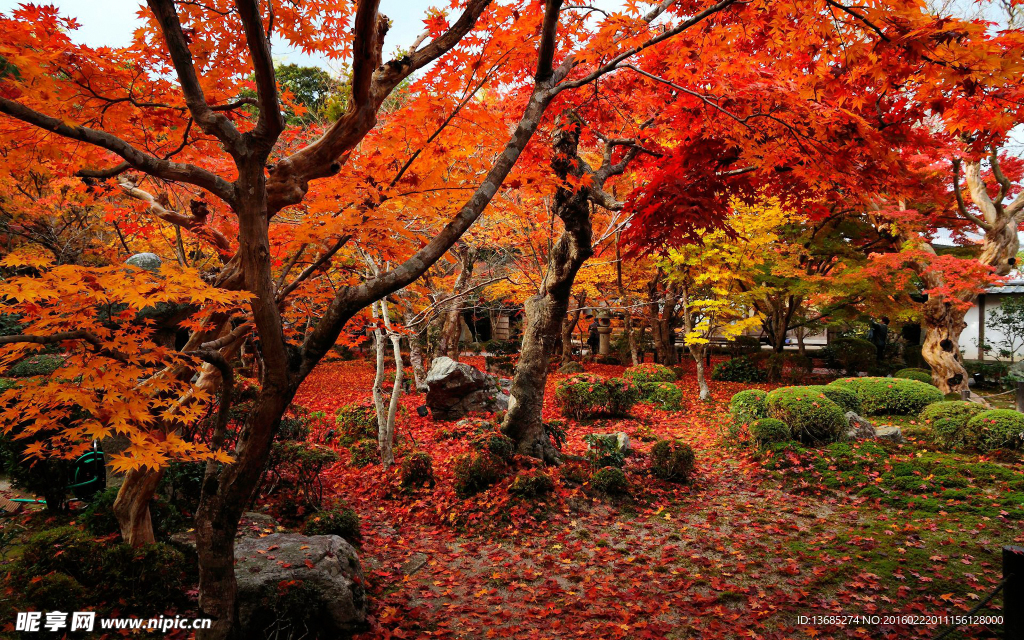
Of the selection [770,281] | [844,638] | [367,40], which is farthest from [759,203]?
[367,40]

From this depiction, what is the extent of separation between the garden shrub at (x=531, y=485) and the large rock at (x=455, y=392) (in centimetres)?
434

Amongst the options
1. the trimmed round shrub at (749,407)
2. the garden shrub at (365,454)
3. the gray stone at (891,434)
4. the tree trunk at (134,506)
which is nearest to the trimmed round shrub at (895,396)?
the gray stone at (891,434)

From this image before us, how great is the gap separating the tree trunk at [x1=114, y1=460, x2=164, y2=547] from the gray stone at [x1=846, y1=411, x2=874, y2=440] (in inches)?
416

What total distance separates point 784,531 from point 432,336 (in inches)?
597

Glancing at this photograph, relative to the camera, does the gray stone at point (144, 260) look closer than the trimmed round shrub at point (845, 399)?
Yes

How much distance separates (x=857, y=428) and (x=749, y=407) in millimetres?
1897

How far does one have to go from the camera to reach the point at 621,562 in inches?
207

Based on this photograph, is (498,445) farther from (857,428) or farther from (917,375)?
(917,375)

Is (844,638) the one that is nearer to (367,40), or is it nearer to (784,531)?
(784,531)

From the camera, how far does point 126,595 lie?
3824mm

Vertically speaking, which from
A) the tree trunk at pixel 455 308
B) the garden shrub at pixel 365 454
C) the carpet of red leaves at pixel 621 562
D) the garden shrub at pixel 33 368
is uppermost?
the tree trunk at pixel 455 308

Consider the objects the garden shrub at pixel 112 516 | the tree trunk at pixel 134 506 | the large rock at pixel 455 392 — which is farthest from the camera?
the large rock at pixel 455 392

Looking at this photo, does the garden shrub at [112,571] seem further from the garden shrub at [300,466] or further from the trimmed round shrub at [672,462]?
the trimmed round shrub at [672,462]

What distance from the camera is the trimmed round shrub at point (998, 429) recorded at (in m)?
7.49
